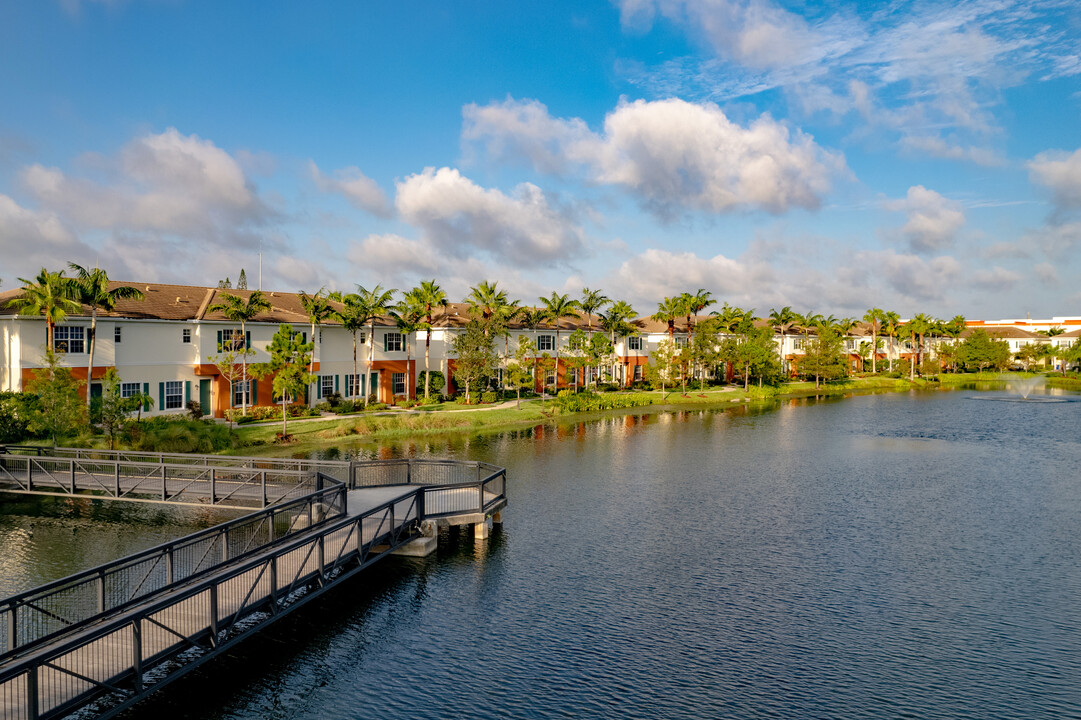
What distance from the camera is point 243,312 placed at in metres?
48.1

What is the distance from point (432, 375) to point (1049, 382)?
108476 millimetres

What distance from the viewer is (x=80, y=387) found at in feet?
137

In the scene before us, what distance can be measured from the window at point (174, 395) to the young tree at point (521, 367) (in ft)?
86.6

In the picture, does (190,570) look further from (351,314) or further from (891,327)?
(891,327)

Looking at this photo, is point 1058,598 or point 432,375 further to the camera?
point 432,375

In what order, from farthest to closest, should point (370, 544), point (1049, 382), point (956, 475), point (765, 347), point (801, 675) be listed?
point (1049, 382) → point (765, 347) → point (956, 475) → point (370, 544) → point (801, 675)

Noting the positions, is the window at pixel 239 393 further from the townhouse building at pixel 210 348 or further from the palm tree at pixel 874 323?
the palm tree at pixel 874 323

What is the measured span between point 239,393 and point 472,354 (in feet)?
63.4

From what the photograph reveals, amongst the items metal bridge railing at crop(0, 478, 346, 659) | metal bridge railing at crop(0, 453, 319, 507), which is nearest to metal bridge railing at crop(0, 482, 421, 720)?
metal bridge railing at crop(0, 478, 346, 659)

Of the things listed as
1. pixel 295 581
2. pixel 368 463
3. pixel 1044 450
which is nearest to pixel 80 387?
pixel 368 463

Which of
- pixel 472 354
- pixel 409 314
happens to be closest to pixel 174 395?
pixel 409 314

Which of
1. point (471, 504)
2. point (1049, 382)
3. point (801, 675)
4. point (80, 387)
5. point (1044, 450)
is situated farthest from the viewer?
point (1049, 382)

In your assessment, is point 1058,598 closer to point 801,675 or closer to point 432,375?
point 801,675

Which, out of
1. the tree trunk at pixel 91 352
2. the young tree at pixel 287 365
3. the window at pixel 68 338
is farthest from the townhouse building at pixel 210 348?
the young tree at pixel 287 365
